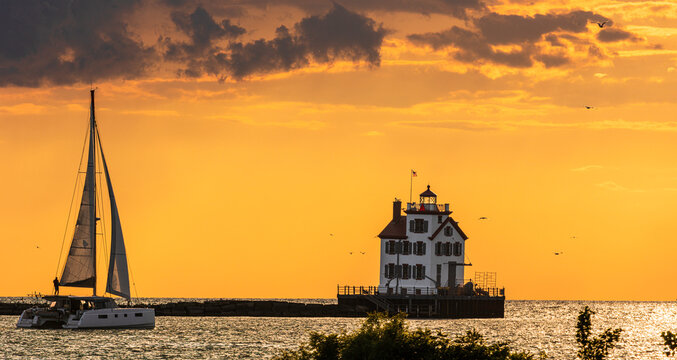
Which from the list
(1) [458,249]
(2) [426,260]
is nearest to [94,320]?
(2) [426,260]

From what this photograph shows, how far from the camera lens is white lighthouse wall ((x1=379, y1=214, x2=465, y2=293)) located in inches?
4648

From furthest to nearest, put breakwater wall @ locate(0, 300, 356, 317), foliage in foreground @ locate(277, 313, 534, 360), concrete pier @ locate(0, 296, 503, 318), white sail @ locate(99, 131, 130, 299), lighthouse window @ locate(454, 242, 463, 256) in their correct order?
breakwater wall @ locate(0, 300, 356, 317) < concrete pier @ locate(0, 296, 503, 318) < lighthouse window @ locate(454, 242, 463, 256) < white sail @ locate(99, 131, 130, 299) < foliage in foreground @ locate(277, 313, 534, 360)

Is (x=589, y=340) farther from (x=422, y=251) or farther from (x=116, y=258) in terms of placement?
(x=422, y=251)

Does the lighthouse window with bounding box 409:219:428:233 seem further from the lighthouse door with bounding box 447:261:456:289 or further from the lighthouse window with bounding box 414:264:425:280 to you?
the lighthouse door with bounding box 447:261:456:289

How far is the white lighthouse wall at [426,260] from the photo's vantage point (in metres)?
118

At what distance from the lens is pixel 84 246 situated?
8888cm

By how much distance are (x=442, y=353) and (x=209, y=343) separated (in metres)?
60.3

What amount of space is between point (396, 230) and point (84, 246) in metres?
40.2

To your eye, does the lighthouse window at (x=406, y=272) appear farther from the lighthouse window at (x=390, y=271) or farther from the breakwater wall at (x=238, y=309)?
the breakwater wall at (x=238, y=309)

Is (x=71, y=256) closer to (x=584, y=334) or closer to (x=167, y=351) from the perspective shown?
(x=167, y=351)

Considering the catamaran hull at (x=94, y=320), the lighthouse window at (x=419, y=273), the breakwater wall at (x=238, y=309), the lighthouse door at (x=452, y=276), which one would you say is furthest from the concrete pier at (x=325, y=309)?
the catamaran hull at (x=94, y=320)

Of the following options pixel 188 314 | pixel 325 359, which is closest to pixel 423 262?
pixel 188 314

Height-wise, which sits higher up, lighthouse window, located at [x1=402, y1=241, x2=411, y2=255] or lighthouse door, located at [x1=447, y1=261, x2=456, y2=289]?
lighthouse window, located at [x1=402, y1=241, x2=411, y2=255]

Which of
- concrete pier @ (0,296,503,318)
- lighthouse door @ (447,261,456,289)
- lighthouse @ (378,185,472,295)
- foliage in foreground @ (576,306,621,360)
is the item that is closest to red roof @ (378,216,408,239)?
lighthouse @ (378,185,472,295)
